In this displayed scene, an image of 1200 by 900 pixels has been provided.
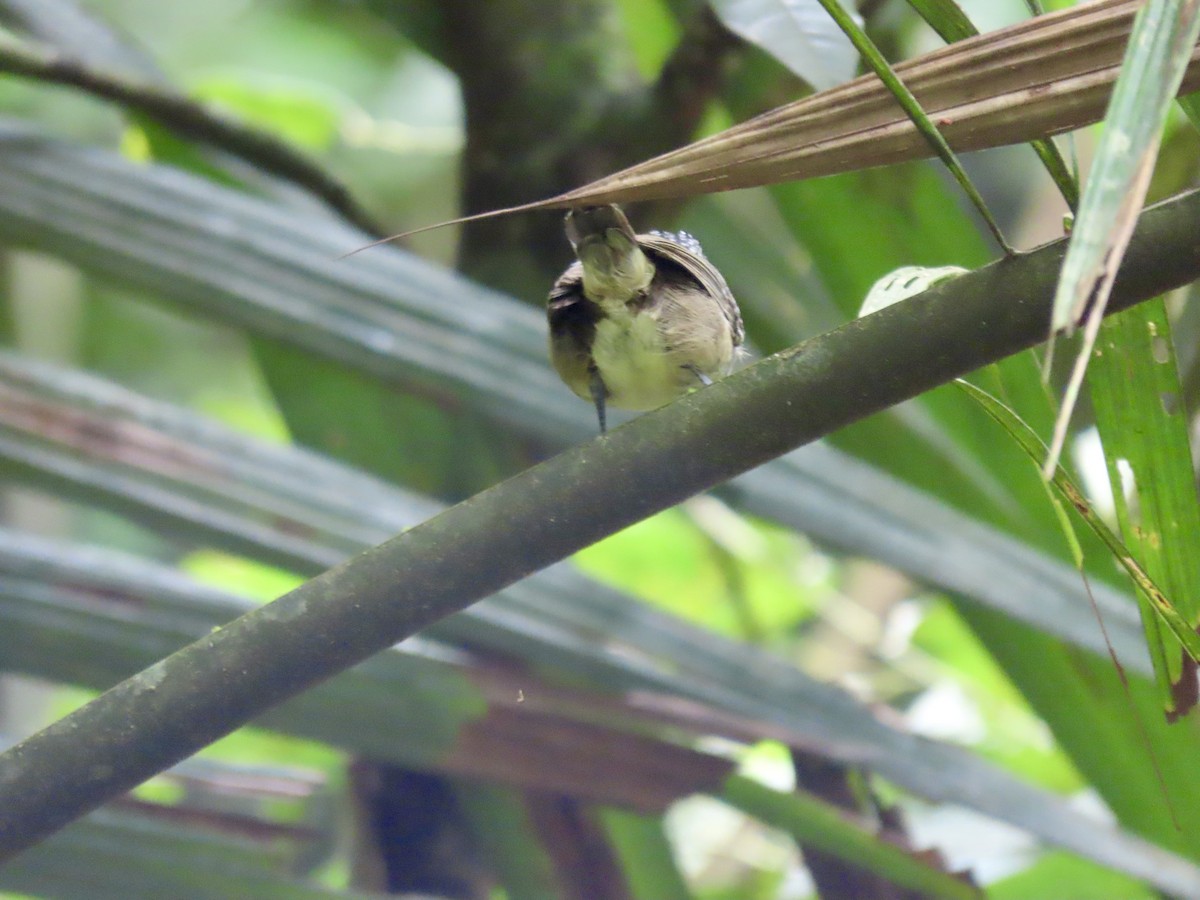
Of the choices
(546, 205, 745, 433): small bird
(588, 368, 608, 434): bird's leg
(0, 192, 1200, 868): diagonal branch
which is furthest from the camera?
(588, 368, 608, 434): bird's leg

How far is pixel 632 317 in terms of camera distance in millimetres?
1194

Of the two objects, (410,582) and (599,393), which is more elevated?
(599,393)

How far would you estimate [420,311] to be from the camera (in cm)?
142

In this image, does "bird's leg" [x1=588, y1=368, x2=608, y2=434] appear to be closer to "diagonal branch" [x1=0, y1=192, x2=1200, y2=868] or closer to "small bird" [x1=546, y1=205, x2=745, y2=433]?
"small bird" [x1=546, y1=205, x2=745, y2=433]

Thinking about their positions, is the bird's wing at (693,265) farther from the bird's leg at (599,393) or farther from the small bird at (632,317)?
the bird's leg at (599,393)

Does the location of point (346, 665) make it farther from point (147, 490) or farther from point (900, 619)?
point (900, 619)

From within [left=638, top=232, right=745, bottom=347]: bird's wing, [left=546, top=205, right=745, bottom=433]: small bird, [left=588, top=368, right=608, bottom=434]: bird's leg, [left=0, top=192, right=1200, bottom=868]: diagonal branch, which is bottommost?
[left=0, top=192, right=1200, bottom=868]: diagonal branch

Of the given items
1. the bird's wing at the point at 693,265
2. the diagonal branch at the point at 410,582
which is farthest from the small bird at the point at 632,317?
the diagonal branch at the point at 410,582

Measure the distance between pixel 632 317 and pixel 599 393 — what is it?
0.12 m

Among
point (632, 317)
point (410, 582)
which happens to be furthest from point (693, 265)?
point (410, 582)

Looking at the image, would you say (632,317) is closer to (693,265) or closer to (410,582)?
(693,265)

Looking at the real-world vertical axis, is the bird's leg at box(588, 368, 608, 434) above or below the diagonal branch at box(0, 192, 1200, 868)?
above

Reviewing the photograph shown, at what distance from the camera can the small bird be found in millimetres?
1114

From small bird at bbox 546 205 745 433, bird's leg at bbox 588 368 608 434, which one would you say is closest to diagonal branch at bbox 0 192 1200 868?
small bird at bbox 546 205 745 433
